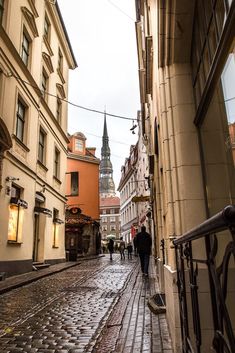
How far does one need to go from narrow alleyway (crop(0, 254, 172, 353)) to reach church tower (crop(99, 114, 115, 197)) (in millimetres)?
112369

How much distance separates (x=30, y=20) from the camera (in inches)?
583

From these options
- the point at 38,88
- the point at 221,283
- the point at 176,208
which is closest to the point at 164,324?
the point at 176,208

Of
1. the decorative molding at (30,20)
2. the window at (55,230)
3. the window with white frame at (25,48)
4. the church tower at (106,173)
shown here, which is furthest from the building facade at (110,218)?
the window with white frame at (25,48)

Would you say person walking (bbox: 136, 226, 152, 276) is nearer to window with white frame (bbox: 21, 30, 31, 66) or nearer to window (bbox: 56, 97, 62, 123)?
window with white frame (bbox: 21, 30, 31, 66)

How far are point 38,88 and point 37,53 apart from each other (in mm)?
1892

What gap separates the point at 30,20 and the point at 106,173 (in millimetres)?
118602

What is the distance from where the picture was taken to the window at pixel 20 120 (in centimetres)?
1354

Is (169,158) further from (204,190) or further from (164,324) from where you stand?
(164,324)

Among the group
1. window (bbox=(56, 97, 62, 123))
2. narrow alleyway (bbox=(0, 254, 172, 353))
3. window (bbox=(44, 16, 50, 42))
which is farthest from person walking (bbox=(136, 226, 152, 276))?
window (bbox=(44, 16, 50, 42))

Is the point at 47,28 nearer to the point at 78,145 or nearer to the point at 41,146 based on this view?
the point at 41,146

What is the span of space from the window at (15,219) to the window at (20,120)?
2.36m

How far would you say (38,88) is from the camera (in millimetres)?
15625

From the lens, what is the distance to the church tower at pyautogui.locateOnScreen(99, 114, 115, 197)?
411ft

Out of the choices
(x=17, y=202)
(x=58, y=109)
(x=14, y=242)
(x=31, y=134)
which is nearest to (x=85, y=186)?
(x=58, y=109)
